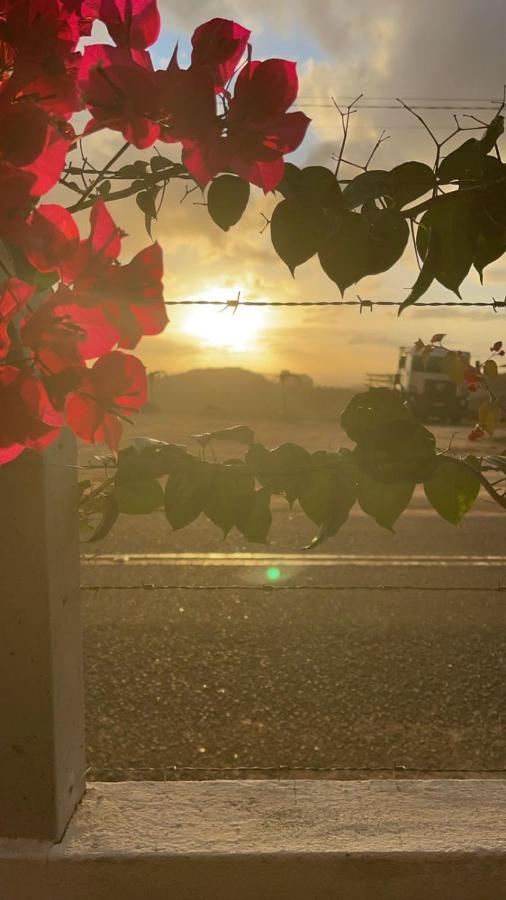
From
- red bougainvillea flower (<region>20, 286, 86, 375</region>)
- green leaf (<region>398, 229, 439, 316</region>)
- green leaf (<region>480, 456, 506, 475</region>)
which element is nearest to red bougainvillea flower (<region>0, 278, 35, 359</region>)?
red bougainvillea flower (<region>20, 286, 86, 375</region>)

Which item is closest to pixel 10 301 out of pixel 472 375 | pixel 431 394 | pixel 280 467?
pixel 280 467

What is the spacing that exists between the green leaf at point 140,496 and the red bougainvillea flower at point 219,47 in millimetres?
618

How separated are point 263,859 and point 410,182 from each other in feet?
3.47

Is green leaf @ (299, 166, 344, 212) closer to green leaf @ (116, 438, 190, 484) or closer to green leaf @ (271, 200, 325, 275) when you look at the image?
green leaf @ (271, 200, 325, 275)

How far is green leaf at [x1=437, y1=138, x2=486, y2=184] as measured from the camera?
0.92m

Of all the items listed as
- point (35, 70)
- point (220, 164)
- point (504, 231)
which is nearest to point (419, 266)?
point (504, 231)

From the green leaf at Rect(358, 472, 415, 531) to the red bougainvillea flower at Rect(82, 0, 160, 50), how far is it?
1.98ft

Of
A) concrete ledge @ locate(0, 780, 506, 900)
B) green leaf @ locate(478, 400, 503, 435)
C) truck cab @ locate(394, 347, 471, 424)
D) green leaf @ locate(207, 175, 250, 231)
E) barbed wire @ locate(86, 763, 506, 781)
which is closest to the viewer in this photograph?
green leaf @ locate(207, 175, 250, 231)

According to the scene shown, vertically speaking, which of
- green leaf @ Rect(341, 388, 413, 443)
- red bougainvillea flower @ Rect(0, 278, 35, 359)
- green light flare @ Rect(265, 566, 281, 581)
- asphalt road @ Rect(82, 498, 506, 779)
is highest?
red bougainvillea flower @ Rect(0, 278, 35, 359)

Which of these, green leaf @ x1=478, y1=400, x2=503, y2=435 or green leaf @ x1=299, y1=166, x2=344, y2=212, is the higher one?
green leaf @ x1=299, y1=166, x2=344, y2=212

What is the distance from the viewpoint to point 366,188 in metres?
0.94

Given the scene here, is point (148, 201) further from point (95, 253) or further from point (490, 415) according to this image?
point (490, 415)

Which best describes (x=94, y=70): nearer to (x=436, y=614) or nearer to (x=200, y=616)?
(x=200, y=616)

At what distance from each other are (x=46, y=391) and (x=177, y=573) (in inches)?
184
